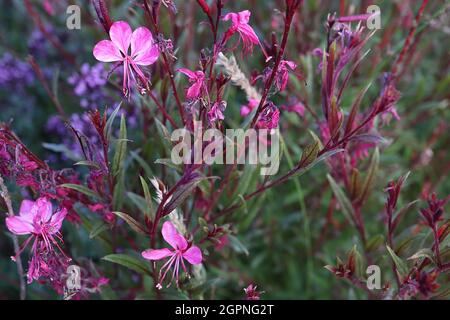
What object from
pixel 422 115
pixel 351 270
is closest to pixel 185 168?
pixel 351 270

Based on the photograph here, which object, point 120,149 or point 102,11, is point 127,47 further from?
point 120,149

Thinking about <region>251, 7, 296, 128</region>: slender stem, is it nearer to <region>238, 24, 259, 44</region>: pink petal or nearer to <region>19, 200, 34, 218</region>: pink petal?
<region>238, 24, 259, 44</region>: pink petal

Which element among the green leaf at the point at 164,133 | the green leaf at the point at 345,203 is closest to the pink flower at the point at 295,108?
the green leaf at the point at 345,203

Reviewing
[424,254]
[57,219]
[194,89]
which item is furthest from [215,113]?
[424,254]

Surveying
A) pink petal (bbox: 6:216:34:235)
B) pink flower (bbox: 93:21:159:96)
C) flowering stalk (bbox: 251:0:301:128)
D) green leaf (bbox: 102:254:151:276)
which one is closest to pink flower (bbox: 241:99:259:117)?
flowering stalk (bbox: 251:0:301:128)

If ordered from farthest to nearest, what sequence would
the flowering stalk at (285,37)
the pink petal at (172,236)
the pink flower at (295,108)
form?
the pink flower at (295,108) < the pink petal at (172,236) < the flowering stalk at (285,37)

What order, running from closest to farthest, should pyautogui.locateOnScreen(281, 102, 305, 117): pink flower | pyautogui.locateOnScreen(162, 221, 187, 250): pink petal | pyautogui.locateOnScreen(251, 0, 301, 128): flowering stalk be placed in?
pyautogui.locateOnScreen(251, 0, 301, 128): flowering stalk, pyautogui.locateOnScreen(162, 221, 187, 250): pink petal, pyautogui.locateOnScreen(281, 102, 305, 117): pink flower

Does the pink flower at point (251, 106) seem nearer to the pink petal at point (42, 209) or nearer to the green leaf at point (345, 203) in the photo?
the green leaf at point (345, 203)
